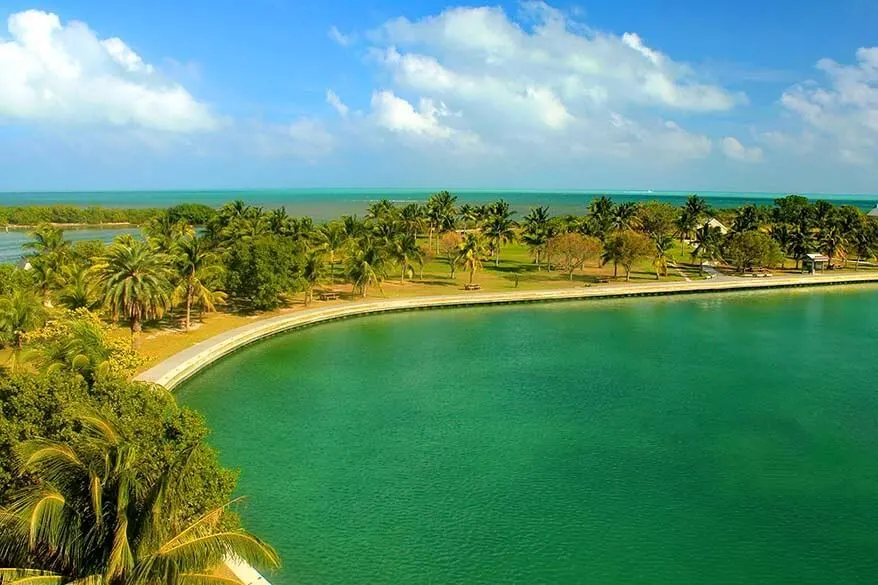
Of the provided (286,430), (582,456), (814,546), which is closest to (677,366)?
(582,456)

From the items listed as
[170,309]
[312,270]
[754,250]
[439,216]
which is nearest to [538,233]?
[439,216]

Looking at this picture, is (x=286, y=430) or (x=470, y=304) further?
(x=470, y=304)

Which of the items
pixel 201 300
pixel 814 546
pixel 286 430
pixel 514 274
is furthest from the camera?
pixel 514 274

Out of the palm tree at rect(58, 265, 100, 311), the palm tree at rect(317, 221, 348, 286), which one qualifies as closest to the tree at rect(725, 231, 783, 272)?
the palm tree at rect(317, 221, 348, 286)

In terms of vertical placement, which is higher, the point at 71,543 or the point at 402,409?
the point at 71,543

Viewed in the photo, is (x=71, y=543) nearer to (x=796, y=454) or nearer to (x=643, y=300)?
(x=796, y=454)

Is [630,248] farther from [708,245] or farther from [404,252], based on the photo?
[404,252]
